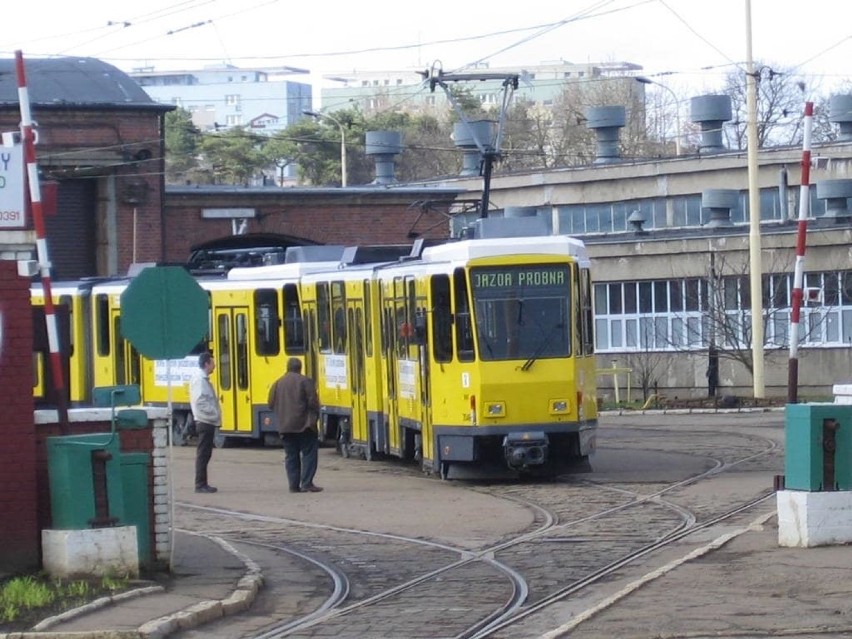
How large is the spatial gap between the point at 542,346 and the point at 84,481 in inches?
359

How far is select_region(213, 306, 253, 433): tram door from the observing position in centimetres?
2923

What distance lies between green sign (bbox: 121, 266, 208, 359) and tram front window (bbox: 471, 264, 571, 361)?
7.33 meters

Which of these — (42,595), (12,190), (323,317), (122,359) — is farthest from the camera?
(122,359)

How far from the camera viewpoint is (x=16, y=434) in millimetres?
12578

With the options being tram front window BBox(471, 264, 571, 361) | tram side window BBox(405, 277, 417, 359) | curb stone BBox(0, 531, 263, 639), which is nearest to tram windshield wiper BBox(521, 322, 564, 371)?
tram front window BBox(471, 264, 571, 361)

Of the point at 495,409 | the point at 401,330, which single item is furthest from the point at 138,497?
the point at 401,330

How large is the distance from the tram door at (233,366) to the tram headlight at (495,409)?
9314mm

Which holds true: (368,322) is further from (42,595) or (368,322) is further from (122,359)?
Result: (42,595)

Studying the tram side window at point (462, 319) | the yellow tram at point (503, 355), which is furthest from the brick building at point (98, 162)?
the tram side window at point (462, 319)

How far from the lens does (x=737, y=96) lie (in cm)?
8056

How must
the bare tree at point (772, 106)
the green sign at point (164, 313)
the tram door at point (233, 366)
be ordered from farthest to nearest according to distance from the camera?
the bare tree at point (772, 106), the tram door at point (233, 366), the green sign at point (164, 313)

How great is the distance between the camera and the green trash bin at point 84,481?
40.8 feet

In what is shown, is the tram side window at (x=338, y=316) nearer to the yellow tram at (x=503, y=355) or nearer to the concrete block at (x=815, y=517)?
the yellow tram at (x=503, y=355)

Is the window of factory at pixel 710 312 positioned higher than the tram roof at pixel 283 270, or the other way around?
the tram roof at pixel 283 270
